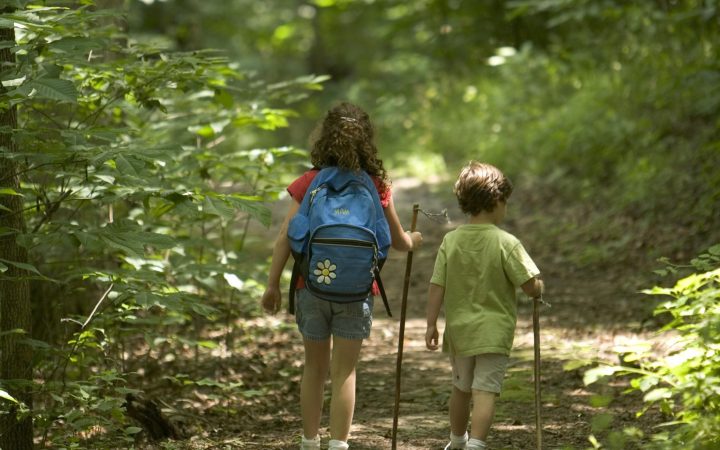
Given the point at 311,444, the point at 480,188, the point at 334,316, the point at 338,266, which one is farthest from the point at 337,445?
the point at 480,188

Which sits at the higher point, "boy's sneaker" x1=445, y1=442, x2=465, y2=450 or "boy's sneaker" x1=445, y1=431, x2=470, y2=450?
"boy's sneaker" x1=445, y1=431, x2=470, y2=450

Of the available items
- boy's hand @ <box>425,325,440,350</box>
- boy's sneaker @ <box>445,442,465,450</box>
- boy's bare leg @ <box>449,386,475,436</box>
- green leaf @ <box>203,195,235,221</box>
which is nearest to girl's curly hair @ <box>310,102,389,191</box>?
green leaf @ <box>203,195,235,221</box>

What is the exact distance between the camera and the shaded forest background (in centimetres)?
451

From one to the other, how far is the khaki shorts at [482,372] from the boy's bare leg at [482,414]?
34mm

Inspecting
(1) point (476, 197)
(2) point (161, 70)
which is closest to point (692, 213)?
(1) point (476, 197)

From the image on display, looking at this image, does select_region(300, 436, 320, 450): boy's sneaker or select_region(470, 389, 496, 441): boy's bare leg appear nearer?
select_region(470, 389, 496, 441): boy's bare leg

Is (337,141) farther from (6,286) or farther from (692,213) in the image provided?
(692,213)

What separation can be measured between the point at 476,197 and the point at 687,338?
1.21 metres

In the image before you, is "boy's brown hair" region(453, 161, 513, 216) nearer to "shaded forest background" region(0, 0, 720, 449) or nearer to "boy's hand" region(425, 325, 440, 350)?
"shaded forest background" region(0, 0, 720, 449)

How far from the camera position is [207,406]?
6172 mm

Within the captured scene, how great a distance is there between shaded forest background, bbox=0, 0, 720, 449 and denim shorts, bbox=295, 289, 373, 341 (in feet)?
2.08

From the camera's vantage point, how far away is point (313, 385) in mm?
4477

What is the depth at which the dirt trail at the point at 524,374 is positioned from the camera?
5.18 metres

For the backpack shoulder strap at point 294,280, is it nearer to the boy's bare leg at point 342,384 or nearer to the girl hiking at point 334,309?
the girl hiking at point 334,309
